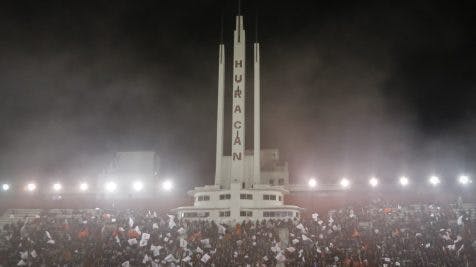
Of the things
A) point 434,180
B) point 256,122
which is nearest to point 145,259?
point 256,122

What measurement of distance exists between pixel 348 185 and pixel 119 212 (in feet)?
103

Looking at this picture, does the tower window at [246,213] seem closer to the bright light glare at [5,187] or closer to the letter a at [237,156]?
the letter a at [237,156]

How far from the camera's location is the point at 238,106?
63.0m

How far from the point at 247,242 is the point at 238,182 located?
51.1 feet

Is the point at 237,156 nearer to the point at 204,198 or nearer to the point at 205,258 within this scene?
the point at 204,198

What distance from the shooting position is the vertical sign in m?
61.1

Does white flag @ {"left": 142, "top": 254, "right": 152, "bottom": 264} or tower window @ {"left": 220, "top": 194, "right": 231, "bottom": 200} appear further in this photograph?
tower window @ {"left": 220, "top": 194, "right": 231, "bottom": 200}

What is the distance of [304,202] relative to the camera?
6419cm

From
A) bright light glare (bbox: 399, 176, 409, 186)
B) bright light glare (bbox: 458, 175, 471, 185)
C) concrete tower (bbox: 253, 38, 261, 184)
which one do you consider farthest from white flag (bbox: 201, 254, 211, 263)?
bright light glare (bbox: 458, 175, 471, 185)

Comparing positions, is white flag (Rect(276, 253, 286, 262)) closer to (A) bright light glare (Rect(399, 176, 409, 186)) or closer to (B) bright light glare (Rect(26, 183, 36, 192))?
(A) bright light glare (Rect(399, 176, 409, 186))

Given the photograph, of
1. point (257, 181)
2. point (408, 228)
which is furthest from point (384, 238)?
point (257, 181)

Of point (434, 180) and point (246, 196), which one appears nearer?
point (246, 196)

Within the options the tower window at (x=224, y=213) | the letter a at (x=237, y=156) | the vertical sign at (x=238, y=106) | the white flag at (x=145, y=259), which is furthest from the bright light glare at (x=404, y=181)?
the white flag at (x=145, y=259)

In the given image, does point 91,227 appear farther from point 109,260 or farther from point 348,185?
point 348,185
